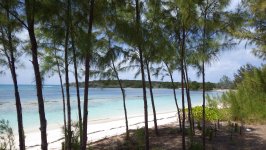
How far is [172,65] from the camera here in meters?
12.2

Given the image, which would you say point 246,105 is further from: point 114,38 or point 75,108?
point 75,108

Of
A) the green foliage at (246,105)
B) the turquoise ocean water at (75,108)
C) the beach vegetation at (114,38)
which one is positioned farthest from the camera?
the turquoise ocean water at (75,108)

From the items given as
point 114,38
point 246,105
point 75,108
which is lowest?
point 75,108

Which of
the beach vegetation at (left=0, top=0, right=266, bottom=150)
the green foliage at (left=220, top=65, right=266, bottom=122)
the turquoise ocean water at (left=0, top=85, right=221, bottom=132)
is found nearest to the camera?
the beach vegetation at (left=0, top=0, right=266, bottom=150)

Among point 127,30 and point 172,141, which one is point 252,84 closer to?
point 172,141

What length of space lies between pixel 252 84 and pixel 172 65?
29.2 ft

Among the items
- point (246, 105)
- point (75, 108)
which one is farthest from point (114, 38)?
point (75, 108)

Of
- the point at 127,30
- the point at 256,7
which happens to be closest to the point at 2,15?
the point at 127,30

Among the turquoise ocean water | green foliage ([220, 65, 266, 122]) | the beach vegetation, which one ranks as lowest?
the turquoise ocean water

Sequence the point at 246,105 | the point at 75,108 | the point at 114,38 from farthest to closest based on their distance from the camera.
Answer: the point at 75,108, the point at 246,105, the point at 114,38

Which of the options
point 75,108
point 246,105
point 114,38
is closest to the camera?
point 114,38

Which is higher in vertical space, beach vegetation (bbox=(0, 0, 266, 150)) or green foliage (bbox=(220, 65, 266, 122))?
beach vegetation (bbox=(0, 0, 266, 150))

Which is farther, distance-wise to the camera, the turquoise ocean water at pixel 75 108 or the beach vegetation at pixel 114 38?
the turquoise ocean water at pixel 75 108

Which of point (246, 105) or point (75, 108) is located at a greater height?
point (246, 105)
